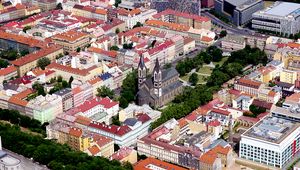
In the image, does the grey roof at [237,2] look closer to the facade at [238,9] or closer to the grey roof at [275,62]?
the facade at [238,9]

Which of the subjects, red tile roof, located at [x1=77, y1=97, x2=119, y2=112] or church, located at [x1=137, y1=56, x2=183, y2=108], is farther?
church, located at [x1=137, y1=56, x2=183, y2=108]

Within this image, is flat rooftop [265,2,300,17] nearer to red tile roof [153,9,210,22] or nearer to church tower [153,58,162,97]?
red tile roof [153,9,210,22]

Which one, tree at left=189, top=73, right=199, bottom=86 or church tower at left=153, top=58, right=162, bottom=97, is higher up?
church tower at left=153, top=58, right=162, bottom=97

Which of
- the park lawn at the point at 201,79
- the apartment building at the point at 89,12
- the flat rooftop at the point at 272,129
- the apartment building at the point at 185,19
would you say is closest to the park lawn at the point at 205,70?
the park lawn at the point at 201,79

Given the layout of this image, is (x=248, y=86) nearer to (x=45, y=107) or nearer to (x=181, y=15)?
(x=45, y=107)

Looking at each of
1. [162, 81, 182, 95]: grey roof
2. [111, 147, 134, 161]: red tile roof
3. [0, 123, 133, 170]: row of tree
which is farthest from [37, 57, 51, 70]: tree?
[111, 147, 134, 161]: red tile roof

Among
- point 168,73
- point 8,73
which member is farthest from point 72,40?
point 168,73
